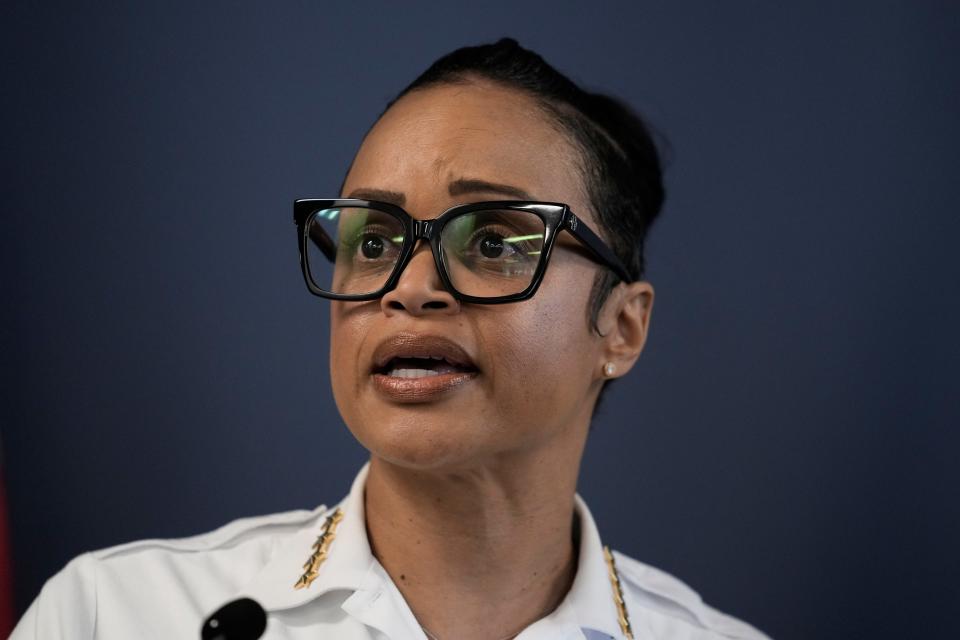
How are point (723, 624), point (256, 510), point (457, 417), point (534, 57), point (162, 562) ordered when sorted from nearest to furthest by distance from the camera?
point (457, 417), point (162, 562), point (534, 57), point (723, 624), point (256, 510)

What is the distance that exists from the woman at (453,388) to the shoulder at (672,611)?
0.07 m

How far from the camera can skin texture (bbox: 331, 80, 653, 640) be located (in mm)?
1417

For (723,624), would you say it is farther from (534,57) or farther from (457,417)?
(534,57)

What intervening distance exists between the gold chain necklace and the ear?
1.16 ft

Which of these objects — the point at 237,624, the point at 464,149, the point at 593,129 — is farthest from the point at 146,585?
the point at 593,129

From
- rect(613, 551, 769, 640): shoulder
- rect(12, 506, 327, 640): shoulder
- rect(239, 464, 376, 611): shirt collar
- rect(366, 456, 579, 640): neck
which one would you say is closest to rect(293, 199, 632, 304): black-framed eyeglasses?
rect(366, 456, 579, 640): neck

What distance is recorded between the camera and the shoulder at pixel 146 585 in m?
1.51

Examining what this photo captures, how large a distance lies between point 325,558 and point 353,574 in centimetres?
7

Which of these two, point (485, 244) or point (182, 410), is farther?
point (182, 410)

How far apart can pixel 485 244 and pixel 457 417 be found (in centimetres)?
26

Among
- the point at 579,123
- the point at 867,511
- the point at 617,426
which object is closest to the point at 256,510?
the point at 617,426

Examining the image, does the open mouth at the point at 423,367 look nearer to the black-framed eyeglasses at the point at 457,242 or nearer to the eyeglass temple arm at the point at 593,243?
the black-framed eyeglasses at the point at 457,242

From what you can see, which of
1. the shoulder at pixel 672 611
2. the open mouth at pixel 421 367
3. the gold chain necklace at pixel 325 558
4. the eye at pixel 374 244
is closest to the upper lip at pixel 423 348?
the open mouth at pixel 421 367

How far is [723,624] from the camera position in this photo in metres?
1.87
